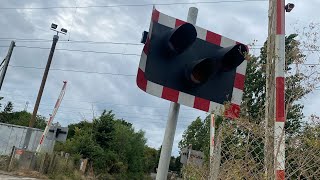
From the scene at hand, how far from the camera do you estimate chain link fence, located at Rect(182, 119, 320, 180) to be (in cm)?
273

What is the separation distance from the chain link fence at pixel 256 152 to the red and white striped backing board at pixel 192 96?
6.2 inches

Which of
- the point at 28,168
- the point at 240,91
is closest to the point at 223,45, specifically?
the point at 240,91

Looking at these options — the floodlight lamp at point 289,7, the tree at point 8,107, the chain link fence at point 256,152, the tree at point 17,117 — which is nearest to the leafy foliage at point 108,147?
the tree at point 17,117

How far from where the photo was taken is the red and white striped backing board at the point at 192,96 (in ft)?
9.38

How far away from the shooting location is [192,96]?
9.86 feet

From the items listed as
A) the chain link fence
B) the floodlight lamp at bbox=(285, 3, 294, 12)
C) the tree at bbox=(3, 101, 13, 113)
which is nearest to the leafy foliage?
the chain link fence

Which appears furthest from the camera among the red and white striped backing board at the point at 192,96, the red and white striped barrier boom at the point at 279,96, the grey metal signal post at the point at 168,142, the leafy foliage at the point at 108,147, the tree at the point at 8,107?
the tree at the point at 8,107

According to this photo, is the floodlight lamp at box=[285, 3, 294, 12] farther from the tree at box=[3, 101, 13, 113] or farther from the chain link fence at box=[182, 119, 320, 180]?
the tree at box=[3, 101, 13, 113]

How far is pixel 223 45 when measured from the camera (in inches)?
128

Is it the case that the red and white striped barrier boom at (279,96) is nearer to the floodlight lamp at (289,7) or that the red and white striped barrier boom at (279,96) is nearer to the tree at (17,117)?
the floodlight lamp at (289,7)

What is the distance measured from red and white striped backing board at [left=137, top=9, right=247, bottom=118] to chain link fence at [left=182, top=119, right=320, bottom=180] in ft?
0.52

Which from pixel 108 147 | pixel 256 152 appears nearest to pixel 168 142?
pixel 256 152

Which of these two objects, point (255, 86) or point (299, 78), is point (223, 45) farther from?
point (255, 86)

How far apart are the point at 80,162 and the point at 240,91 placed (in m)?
22.8
